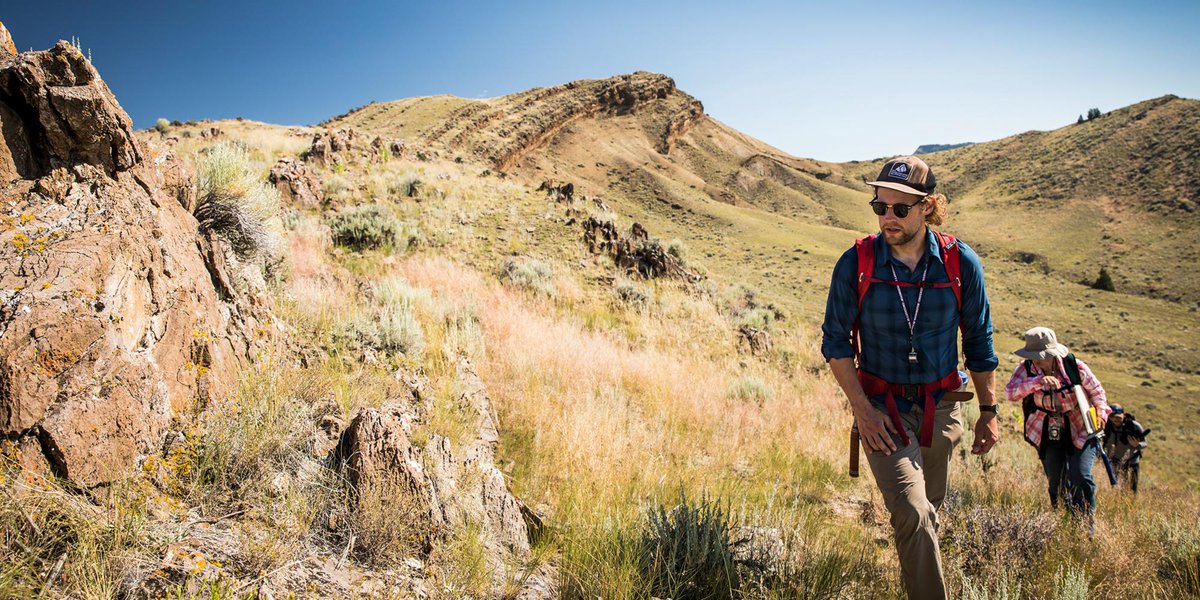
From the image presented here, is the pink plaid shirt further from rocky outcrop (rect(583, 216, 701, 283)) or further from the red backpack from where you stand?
rocky outcrop (rect(583, 216, 701, 283))

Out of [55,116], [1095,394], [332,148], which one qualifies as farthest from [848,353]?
[332,148]

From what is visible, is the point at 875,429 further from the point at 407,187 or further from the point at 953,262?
the point at 407,187

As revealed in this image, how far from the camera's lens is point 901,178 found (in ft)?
8.63

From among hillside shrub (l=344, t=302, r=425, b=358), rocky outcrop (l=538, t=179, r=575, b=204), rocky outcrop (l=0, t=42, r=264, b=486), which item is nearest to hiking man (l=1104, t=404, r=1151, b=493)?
hillside shrub (l=344, t=302, r=425, b=358)

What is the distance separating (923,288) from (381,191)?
40.2 feet

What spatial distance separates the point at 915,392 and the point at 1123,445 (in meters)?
5.30

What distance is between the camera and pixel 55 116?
2.83m

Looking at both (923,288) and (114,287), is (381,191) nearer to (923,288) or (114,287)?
(114,287)

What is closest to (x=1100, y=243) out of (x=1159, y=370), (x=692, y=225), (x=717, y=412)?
(x=1159, y=370)

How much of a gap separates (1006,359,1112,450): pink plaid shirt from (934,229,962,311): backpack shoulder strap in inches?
Result: 87.1

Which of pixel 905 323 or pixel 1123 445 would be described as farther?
pixel 1123 445

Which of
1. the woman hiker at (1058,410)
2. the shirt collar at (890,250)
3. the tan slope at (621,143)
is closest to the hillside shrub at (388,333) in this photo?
the shirt collar at (890,250)

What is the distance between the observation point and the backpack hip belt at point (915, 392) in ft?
8.41

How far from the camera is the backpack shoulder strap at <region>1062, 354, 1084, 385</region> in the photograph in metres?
4.19
